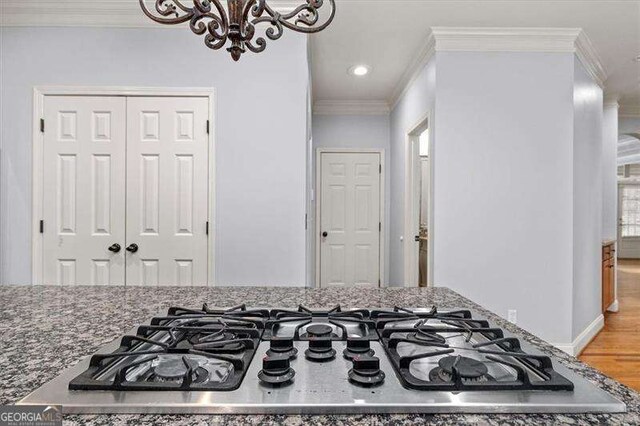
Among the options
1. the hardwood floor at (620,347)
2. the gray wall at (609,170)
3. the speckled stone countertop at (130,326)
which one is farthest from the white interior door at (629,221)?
the speckled stone countertop at (130,326)

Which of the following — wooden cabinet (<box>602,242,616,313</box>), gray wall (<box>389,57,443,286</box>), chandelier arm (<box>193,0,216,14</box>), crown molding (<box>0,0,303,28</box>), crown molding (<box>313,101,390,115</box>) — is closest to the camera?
chandelier arm (<box>193,0,216,14</box>)

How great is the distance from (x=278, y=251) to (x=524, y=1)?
2425 millimetres

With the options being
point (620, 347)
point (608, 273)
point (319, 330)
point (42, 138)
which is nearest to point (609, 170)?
point (608, 273)

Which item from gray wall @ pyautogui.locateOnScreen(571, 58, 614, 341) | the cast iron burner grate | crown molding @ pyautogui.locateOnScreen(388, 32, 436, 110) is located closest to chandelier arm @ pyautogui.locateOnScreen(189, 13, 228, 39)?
the cast iron burner grate

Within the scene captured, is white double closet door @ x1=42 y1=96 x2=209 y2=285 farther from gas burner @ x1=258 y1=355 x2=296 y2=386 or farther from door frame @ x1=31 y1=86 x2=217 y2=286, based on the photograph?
gas burner @ x1=258 y1=355 x2=296 y2=386

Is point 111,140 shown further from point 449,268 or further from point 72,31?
point 449,268

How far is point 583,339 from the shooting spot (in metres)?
3.22

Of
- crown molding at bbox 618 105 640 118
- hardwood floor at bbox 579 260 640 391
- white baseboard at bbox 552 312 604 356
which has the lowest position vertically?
hardwood floor at bbox 579 260 640 391

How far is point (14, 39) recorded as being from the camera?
2.61m

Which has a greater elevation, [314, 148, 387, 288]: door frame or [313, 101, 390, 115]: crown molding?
[313, 101, 390, 115]: crown molding

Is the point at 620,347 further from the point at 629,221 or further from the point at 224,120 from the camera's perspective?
the point at 629,221
